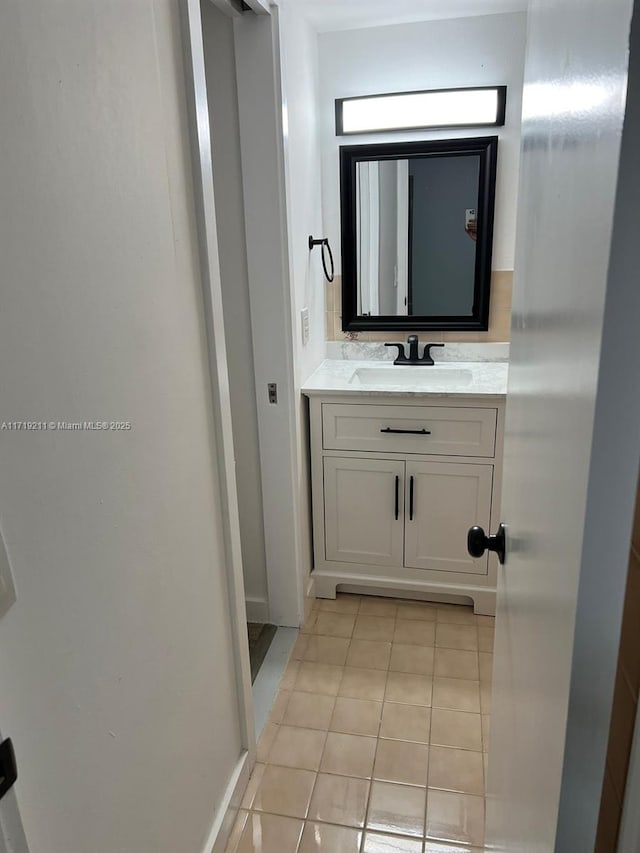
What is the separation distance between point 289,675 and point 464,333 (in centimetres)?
155

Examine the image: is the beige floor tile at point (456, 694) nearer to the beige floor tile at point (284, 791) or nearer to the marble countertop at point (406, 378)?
the beige floor tile at point (284, 791)

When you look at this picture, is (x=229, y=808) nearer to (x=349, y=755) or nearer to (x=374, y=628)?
(x=349, y=755)

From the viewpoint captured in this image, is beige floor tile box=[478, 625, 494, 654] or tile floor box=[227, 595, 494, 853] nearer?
tile floor box=[227, 595, 494, 853]

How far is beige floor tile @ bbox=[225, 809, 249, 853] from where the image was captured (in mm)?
1448

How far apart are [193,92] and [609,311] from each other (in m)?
1.04

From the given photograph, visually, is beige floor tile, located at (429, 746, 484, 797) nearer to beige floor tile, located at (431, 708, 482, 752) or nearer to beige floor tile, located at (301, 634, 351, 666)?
beige floor tile, located at (431, 708, 482, 752)

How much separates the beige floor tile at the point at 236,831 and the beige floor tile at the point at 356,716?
36 cm

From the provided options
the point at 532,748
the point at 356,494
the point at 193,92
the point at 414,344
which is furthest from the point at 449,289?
the point at 532,748

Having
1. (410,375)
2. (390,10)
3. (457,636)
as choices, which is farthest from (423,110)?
(457,636)

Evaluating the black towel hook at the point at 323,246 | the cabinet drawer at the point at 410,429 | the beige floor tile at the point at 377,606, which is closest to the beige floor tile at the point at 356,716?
the beige floor tile at the point at 377,606

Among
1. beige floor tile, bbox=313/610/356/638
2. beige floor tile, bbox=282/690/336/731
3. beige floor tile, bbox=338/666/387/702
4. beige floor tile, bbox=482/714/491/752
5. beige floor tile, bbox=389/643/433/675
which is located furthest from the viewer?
beige floor tile, bbox=313/610/356/638

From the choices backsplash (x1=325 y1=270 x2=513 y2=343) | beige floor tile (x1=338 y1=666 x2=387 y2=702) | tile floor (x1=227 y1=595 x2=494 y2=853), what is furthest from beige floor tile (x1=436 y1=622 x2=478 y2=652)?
backsplash (x1=325 y1=270 x2=513 y2=343)

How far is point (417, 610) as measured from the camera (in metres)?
2.37

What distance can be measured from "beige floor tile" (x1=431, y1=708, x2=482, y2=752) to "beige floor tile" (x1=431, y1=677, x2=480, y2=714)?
2cm
